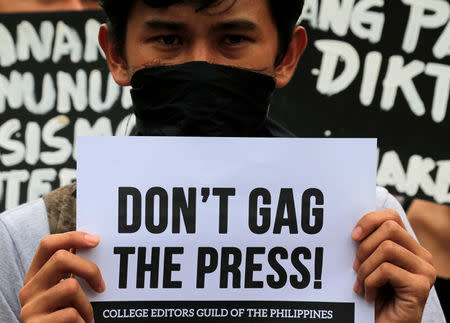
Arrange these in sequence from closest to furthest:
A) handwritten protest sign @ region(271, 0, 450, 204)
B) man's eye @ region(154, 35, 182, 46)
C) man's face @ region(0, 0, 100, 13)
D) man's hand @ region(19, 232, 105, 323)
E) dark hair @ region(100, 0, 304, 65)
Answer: man's hand @ region(19, 232, 105, 323) < man's eye @ region(154, 35, 182, 46) < dark hair @ region(100, 0, 304, 65) < handwritten protest sign @ region(271, 0, 450, 204) < man's face @ region(0, 0, 100, 13)

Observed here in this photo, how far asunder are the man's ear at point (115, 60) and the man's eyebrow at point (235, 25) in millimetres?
350

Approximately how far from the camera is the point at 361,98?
288 centimetres

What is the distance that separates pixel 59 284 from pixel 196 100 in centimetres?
63

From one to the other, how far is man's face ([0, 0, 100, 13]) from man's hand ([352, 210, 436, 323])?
2.11 metres

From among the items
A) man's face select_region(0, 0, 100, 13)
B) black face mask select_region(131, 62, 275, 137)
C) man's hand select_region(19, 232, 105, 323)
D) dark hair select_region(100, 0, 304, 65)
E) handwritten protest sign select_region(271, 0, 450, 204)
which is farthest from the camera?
man's face select_region(0, 0, 100, 13)

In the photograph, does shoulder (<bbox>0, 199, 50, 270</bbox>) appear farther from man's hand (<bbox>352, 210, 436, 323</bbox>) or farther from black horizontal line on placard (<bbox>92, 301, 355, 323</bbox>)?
man's hand (<bbox>352, 210, 436, 323</bbox>)

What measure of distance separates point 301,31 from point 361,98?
3.04 feet

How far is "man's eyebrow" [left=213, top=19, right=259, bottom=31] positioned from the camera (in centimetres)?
171

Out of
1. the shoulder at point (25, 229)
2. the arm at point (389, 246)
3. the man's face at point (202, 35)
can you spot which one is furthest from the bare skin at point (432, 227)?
the shoulder at point (25, 229)

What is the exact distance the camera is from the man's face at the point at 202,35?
1.69 metres

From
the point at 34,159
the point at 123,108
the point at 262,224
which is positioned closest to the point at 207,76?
the point at 262,224

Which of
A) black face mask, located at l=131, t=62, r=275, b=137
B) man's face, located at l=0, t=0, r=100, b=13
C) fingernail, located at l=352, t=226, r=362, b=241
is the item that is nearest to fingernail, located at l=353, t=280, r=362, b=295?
fingernail, located at l=352, t=226, r=362, b=241

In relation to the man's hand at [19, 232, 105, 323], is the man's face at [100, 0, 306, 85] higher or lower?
higher

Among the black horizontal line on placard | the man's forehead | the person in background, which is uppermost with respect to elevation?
the man's forehead
